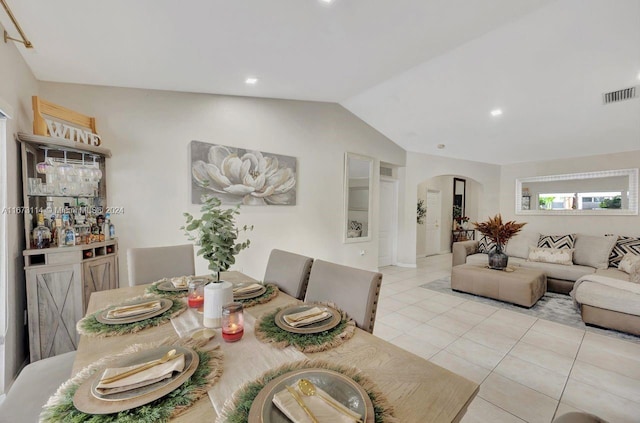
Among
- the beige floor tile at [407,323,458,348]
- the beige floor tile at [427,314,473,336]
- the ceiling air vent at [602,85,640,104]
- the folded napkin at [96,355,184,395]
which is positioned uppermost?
the ceiling air vent at [602,85,640,104]

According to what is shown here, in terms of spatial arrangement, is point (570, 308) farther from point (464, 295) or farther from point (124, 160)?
point (124, 160)

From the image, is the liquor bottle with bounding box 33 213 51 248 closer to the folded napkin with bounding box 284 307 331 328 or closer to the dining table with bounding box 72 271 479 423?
the dining table with bounding box 72 271 479 423

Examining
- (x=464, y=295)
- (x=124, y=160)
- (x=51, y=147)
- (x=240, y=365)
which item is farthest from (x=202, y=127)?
(x=464, y=295)

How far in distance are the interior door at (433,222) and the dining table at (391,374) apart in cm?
687

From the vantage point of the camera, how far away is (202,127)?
3.28m

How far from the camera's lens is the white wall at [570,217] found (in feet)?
15.7

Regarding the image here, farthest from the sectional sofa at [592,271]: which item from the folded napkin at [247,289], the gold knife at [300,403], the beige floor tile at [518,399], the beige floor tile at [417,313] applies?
the gold knife at [300,403]

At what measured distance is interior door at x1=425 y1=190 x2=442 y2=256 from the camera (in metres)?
7.49

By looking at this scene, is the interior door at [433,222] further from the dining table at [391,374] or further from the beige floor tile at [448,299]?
the dining table at [391,374]

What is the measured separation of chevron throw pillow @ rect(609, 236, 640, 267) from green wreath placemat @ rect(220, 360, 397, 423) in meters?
5.45

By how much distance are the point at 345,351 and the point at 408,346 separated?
6.02 feet

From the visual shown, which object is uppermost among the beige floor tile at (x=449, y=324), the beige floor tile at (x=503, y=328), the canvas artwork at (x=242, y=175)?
the canvas artwork at (x=242, y=175)

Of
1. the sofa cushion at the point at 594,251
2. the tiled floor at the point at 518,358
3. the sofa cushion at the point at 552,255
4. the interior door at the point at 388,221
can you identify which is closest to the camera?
the tiled floor at the point at 518,358

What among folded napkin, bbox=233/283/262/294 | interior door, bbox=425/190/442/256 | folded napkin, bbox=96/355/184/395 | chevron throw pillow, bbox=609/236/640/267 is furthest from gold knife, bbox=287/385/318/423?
interior door, bbox=425/190/442/256
